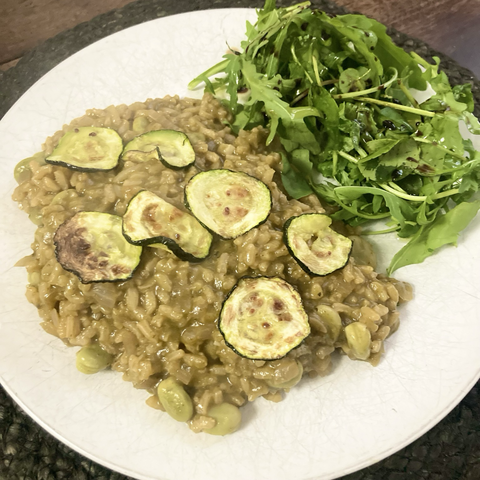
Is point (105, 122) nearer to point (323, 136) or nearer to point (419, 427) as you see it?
point (323, 136)

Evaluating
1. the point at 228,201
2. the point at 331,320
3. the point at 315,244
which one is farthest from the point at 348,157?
the point at 331,320

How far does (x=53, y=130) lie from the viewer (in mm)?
4227

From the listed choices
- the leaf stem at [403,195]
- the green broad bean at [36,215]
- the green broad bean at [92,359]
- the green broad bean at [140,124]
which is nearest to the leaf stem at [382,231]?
the leaf stem at [403,195]

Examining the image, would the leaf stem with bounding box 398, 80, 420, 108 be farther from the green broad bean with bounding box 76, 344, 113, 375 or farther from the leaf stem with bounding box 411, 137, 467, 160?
the green broad bean with bounding box 76, 344, 113, 375

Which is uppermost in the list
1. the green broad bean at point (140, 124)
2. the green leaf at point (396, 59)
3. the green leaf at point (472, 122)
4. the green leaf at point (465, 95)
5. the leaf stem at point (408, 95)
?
the green broad bean at point (140, 124)

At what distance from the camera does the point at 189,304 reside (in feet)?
9.88

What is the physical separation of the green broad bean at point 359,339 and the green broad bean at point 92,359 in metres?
1.78

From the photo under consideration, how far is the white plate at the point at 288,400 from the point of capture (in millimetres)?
2789

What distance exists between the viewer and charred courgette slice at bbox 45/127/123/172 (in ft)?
11.3

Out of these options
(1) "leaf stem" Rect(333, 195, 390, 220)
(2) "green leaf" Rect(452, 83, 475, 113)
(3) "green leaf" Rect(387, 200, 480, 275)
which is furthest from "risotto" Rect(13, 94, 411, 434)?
(2) "green leaf" Rect(452, 83, 475, 113)

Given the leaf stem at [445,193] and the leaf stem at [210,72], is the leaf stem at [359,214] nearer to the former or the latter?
the leaf stem at [445,193]

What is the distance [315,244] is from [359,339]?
2.51 feet

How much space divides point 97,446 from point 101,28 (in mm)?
4983

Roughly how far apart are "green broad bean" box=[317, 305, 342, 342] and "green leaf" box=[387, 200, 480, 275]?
2.56ft
